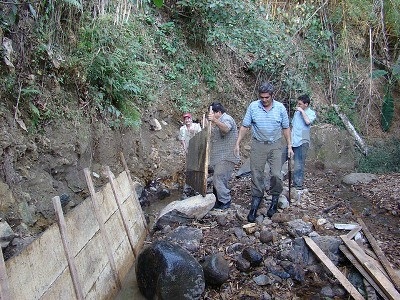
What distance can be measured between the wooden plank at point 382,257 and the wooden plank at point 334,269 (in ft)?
1.30

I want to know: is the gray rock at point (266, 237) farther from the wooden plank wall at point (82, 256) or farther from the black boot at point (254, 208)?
the wooden plank wall at point (82, 256)

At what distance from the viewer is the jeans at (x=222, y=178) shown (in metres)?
6.13

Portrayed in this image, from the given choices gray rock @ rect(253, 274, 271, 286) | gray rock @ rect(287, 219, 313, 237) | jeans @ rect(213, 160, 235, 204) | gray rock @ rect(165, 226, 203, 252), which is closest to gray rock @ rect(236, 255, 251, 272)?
gray rock @ rect(253, 274, 271, 286)

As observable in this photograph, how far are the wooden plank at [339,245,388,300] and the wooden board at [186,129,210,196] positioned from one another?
2.18 meters

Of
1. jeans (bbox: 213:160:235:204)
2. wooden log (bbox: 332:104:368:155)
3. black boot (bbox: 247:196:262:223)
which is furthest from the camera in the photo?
wooden log (bbox: 332:104:368:155)

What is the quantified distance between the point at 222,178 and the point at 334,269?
2.38 meters

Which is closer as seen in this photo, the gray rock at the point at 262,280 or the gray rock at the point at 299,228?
the gray rock at the point at 262,280

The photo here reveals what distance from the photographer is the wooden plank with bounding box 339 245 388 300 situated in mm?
3946

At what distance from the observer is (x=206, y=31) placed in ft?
33.7

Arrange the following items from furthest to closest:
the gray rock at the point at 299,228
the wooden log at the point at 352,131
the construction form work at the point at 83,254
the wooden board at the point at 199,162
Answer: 1. the wooden log at the point at 352,131
2. the wooden board at the point at 199,162
3. the gray rock at the point at 299,228
4. the construction form work at the point at 83,254

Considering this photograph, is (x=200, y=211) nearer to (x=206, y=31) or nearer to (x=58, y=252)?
(x=58, y=252)

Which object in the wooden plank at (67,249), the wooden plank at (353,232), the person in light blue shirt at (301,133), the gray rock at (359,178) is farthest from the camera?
the gray rock at (359,178)

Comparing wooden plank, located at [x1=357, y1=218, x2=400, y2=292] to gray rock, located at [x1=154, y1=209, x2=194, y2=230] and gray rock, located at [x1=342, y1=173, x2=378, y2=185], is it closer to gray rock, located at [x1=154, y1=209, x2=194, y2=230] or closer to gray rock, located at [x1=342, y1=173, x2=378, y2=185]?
gray rock, located at [x1=154, y1=209, x2=194, y2=230]

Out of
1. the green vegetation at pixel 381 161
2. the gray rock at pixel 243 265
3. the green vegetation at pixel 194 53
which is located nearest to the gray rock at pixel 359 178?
the green vegetation at pixel 381 161
